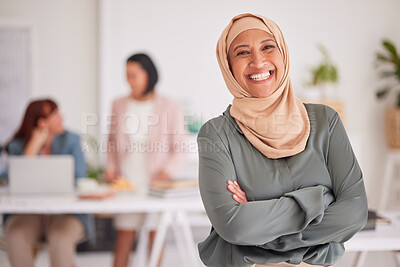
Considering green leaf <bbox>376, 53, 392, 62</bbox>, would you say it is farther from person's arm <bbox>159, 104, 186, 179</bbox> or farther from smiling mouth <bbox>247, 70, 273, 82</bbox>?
smiling mouth <bbox>247, 70, 273, 82</bbox>

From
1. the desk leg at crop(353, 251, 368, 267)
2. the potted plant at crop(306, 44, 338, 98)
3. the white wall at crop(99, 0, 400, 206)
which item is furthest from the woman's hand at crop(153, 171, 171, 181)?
the potted plant at crop(306, 44, 338, 98)

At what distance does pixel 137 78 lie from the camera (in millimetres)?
3031

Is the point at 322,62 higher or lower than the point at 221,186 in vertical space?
higher

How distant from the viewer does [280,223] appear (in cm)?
125

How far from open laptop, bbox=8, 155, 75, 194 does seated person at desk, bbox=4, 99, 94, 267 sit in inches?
8.5

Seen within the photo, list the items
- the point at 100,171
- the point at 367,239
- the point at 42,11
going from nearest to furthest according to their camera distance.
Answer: the point at 367,239 → the point at 100,171 → the point at 42,11

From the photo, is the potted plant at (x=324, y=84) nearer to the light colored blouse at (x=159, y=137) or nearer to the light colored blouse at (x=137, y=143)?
the light colored blouse at (x=159, y=137)

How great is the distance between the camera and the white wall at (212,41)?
4430mm

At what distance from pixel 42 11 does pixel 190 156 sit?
194 cm

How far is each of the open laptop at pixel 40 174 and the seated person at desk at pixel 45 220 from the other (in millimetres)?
216

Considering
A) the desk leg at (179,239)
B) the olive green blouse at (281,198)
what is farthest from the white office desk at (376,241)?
the desk leg at (179,239)

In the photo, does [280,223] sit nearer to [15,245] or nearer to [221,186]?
[221,186]

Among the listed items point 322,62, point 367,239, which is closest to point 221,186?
point 367,239

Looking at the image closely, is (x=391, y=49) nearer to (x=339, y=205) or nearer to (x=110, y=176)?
(x=110, y=176)
